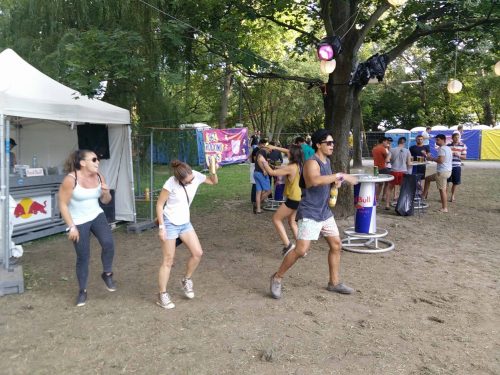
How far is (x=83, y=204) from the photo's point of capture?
4.58 metres

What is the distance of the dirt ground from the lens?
349 centimetres

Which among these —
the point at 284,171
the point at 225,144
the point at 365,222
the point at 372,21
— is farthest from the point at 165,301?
the point at 225,144

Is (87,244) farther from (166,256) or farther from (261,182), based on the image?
(261,182)

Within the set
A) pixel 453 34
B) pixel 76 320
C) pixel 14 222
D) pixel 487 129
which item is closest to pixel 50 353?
pixel 76 320

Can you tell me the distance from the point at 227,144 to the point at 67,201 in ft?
59.1

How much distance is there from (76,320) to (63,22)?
8.49m

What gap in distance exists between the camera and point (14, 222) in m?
7.28

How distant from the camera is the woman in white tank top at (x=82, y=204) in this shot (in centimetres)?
443

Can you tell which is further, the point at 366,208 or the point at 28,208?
the point at 28,208

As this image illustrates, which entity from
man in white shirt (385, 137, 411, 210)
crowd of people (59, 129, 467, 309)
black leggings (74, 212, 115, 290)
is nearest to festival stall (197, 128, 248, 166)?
man in white shirt (385, 137, 411, 210)

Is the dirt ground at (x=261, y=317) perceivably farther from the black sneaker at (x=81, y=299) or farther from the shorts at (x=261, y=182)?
the shorts at (x=261, y=182)

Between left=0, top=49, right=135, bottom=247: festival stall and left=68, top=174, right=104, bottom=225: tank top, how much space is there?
1.52 meters

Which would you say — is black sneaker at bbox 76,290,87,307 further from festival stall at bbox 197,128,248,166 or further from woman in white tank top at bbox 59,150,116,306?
festival stall at bbox 197,128,248,166

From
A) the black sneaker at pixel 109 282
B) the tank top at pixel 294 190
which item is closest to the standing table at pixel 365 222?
the tank top at pixel 294 190
